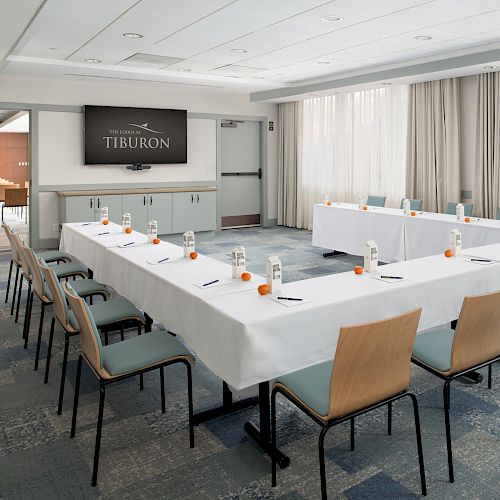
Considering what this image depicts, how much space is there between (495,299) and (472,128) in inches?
237

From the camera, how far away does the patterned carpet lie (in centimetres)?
249

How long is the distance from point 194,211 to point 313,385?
317 inches

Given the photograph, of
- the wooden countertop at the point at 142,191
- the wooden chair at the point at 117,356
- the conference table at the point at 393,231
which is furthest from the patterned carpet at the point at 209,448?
the wooden countertop at the point at 142,191

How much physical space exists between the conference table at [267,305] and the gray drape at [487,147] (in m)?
3.90

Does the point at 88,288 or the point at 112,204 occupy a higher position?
the point at 112,204

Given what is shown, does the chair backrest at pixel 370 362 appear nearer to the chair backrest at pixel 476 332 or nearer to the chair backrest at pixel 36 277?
the chair backrest at pixel 476 332

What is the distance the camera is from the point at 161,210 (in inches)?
Result: 390

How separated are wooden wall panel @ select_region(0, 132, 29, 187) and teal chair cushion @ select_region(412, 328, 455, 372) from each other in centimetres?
1936

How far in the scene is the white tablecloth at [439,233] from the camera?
584 cm

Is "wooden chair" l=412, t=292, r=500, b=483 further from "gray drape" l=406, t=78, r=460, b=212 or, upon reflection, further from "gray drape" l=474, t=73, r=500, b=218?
"gray drape" l=406, t=78, r=460, b=212

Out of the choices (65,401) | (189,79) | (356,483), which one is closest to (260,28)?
(189,79)

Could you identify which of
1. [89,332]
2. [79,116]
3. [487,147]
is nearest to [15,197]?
[79,116]

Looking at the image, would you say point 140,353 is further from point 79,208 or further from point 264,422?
point 79,208

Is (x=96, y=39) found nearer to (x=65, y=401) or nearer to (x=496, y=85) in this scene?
(x=65, y=401)
